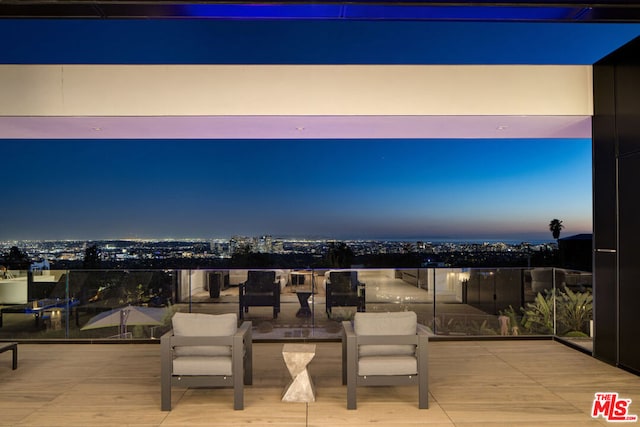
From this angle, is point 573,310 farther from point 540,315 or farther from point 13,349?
point 13,349

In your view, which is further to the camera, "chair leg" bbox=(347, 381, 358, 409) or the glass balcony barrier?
the glass balcony barrier

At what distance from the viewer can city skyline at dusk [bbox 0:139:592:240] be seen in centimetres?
1212

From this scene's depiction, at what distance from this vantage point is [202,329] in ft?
13.7

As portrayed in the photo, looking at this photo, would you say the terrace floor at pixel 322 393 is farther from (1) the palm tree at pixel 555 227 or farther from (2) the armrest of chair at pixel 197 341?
(1) the palm tree at pixel 555 227

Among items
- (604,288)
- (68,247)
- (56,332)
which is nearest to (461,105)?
(604,288)

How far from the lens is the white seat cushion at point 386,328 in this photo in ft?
13.7

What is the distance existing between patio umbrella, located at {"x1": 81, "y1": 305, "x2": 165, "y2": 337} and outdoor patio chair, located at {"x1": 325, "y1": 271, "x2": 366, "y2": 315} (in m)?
2.51

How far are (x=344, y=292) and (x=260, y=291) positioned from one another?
4.10ft

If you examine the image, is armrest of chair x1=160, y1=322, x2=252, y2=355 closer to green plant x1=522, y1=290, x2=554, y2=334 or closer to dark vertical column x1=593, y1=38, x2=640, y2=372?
dark vertical column x1=593, y1=38, x2=640, y2=372

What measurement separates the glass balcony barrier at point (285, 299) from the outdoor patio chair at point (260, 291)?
15mm

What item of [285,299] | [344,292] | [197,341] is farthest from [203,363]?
[344,292]

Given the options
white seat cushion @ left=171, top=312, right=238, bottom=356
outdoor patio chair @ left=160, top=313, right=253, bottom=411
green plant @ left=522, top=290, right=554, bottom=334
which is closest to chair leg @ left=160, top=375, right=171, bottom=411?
outdoor patio chair @ left=160, top=313, right=253, bottom=411

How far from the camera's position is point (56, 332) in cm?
671

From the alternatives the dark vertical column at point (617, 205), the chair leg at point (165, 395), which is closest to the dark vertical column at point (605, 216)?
the dark vertical column at point (617, 205)
